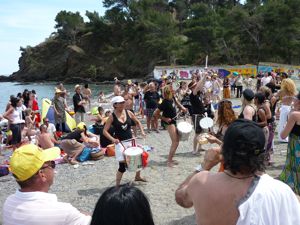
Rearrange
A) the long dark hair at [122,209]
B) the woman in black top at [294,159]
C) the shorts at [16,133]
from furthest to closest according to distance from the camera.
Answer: the shorts at [16,133]
the woman in black top at [294,159]
the long dark hair at [122,209]

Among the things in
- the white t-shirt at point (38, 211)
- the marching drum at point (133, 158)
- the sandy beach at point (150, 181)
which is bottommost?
the sandy beach at point (150, 181)

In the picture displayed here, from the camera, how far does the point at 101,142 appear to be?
909cm

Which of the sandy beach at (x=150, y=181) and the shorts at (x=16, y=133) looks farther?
the shorts at (x=16, y=133)

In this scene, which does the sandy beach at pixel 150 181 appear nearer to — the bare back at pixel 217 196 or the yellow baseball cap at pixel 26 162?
the yellow baseball cap at pixel 26 162

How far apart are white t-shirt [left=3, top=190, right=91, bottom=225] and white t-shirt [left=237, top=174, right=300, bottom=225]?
1.04 meters

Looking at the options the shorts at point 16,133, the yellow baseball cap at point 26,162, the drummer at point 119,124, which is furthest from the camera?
the shorts at point 16,133

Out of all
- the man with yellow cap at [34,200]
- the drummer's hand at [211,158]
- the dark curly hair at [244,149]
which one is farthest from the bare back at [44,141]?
the dark curly hair at [244,149]

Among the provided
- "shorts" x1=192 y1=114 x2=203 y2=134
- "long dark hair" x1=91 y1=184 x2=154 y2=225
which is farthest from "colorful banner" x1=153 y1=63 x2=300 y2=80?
"long dark hair" x1=91 y1=184 x2=154 y2=225

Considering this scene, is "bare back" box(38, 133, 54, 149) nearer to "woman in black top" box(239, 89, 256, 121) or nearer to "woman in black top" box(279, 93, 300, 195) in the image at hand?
"woman in black top" box(239, 89, 256, 121)

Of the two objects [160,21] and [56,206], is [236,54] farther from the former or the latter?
[56,206]

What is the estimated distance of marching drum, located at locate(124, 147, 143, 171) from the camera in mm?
5594

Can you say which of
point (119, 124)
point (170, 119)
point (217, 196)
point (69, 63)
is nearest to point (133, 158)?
point (119, 124)

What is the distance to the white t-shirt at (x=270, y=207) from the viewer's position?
182 centimetres

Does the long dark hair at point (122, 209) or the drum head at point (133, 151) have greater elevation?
the long dark hair at point (122, 209)
